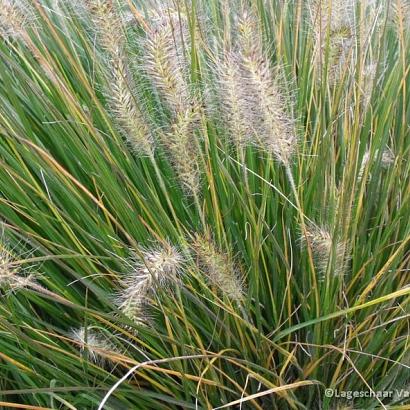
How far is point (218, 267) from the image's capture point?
1.48m

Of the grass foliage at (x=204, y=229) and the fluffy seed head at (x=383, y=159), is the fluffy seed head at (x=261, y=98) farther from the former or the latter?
the fluffy seed head at (x=383, y=159)

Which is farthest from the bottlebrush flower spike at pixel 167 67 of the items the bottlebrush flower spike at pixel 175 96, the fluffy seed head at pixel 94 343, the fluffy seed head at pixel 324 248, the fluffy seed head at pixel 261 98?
the fluffy seed head at pixel 94 343

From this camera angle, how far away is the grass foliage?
4.98ft

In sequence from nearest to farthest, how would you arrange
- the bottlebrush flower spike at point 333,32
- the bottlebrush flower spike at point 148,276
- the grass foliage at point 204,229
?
the bottlebrush flower spike at point 148,276, the grass foliage at point 204,229, the bottlebrush flower spike at point 333,32

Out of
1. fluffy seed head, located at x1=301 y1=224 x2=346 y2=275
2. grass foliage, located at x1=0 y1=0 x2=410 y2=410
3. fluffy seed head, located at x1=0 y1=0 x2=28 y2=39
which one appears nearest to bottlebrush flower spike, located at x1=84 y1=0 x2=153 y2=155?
grass foliage, located at x1=0 y1=0 x2=410 y2=410

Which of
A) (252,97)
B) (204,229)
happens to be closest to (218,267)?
(204,229)

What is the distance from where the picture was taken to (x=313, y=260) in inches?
66.4

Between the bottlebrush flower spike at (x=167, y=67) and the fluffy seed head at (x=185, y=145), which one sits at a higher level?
the bottlebrush flower spike at (x=167, y=67)

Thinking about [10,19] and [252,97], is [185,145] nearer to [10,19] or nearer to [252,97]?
[252,97]

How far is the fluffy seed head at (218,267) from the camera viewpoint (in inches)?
58.0

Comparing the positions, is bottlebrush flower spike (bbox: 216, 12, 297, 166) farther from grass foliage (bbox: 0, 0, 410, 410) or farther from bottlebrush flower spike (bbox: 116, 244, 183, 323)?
bottlebrush flower spike (bbox: 116, 244, 183, 323)

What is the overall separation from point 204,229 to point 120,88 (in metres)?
0.37

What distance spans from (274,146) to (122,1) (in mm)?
1060

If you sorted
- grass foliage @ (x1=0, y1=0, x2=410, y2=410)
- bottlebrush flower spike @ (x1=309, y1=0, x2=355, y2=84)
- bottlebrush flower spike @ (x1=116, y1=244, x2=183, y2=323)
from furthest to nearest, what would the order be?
bottlebrush flower spike @ (x1=309, y1=0, x2=355, y2=84)
grass foliage @ (x1=0, y1=0, x2=410, y2=410)
bottlebrush flower spike @ (x1=116, y1=244, x2=183, y2=323)
